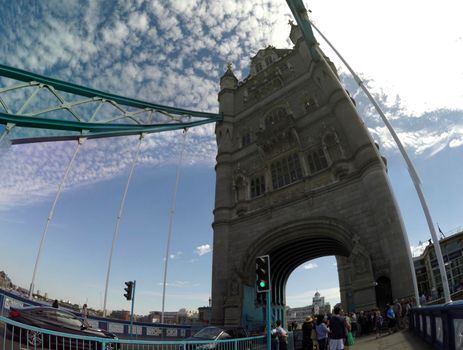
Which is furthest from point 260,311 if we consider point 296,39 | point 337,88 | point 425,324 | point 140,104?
point 296,39

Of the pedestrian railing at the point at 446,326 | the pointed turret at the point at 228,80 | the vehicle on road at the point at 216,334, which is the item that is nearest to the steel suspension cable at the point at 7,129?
the vehicle on road at the point at 216,334

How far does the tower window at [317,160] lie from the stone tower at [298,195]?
0.08 m

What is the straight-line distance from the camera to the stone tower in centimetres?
1555

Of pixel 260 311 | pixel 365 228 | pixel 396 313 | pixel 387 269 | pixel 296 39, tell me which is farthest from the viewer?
pixel 296 39

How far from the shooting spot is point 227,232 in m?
23.3

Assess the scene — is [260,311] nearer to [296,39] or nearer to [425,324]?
[425,324]

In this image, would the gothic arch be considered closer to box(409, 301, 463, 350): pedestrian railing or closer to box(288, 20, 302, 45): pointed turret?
box(409, 301, 463, 350): pedestrian railing

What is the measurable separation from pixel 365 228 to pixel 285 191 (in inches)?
258

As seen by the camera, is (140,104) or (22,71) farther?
(140,104)

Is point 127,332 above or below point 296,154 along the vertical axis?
below

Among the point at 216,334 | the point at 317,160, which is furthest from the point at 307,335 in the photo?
the point at 317,160

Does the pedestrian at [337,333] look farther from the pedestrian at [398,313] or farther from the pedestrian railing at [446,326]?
the pedestrian at [398,313]

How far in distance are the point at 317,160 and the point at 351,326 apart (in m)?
11.4

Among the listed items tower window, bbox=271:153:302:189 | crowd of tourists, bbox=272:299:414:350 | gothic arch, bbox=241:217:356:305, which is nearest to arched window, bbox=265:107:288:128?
tower window, bbox=271:153:302:189
